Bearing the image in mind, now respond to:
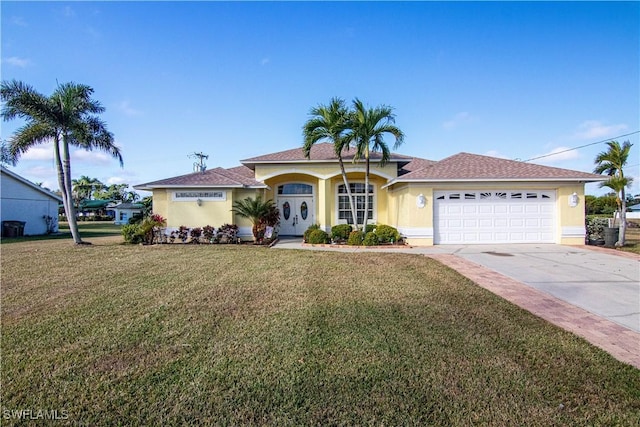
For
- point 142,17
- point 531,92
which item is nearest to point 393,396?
point 142,17

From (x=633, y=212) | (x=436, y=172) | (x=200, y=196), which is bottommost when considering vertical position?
(x=633, y=212)

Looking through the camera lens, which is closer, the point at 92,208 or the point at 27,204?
the point at 27,204

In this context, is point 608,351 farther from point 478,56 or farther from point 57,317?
point 478,56

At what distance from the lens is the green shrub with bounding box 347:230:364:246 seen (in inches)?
519

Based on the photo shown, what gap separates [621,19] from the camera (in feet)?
37.3

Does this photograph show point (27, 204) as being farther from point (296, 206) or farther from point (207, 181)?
point (296, 206)

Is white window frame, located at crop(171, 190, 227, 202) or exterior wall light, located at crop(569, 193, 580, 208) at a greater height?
white window frame, located at crop(171, 190, 227, 202)

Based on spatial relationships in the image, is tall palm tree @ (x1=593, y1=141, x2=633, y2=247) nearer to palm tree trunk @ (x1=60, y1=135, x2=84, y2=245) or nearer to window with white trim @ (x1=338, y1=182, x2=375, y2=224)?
window with white trim @ (x1=338, y1=182, x2=375, y2=224)

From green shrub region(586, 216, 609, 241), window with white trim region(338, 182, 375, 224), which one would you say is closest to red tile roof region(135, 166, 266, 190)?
window with white trim region(338, 182, 375, 224)

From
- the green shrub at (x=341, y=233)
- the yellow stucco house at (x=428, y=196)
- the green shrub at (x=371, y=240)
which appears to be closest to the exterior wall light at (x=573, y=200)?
the yellow stucco house at (x=428, y=196)

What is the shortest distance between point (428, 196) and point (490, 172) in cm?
294

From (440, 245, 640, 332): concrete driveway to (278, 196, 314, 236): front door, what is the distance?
8453mm

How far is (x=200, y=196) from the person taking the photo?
15.0m

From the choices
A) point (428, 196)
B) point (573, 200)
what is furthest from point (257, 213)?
point (573, 200)
